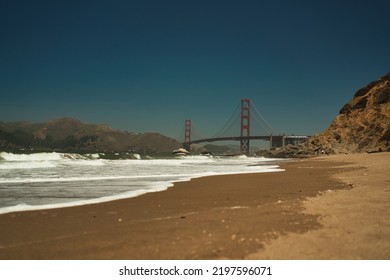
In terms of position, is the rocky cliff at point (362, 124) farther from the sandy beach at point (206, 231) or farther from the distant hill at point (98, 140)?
the distant hill at point (98, 140)

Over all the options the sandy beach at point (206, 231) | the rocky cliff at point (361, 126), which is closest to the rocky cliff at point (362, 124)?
the rocky cliff at point (361, 126)

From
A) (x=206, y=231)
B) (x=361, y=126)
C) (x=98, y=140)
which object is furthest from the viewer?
(x=98, y=140)

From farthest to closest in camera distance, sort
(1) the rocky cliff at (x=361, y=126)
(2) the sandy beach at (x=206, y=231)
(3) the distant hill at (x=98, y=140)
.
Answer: (3) the distant hill at (x=98, y=140)
(1) the rocky cliff at (x=361, y=126)
(2) the sandy beach at (x=206, y=231)

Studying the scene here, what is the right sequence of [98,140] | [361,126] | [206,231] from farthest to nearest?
[98,140], [361,126], [206,231]

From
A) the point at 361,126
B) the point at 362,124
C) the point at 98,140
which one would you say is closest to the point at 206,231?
the point at 361,126

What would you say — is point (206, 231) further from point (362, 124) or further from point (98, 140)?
point (98, 140)

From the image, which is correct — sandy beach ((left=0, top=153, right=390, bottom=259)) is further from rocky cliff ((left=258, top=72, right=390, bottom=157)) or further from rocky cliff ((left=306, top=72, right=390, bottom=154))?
rocky cliff ((left=306, top=72, right=390, bottom=154))

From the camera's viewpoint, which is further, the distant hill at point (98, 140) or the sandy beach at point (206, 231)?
the distant hill at point (98, 140)
